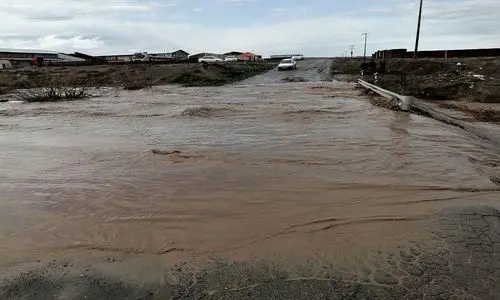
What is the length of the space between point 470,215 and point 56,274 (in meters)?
5.34

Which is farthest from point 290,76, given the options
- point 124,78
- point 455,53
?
point 455,53

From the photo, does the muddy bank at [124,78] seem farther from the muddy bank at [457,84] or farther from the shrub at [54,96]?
the muddy bank at [457,84]

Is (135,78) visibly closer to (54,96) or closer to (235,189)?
(54,96)

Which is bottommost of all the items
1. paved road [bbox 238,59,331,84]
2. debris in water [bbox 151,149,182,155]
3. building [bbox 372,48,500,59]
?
debris in water [bbox 151,149,182,155]

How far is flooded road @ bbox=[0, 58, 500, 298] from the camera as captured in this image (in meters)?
5.71

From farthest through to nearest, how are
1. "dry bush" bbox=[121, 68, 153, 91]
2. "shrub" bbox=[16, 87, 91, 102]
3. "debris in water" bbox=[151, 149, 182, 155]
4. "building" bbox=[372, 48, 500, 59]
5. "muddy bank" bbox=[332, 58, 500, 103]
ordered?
"building" bbox=[372, 48, 500, 59] < "dry bush" bbox=[121, 68, 153, 91] < "shrub" bbox=[16, 87, 91, 102] < "muddy bank" bbox=[332, 58, 500, 103] < "debris in water" bbox=[151, 149, 182, 155]

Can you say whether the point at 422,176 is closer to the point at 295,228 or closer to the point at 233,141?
the point at 295,228

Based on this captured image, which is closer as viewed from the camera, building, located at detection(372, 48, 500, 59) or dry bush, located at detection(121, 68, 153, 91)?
dry bush, located at detection(121, 68, 153, 91)

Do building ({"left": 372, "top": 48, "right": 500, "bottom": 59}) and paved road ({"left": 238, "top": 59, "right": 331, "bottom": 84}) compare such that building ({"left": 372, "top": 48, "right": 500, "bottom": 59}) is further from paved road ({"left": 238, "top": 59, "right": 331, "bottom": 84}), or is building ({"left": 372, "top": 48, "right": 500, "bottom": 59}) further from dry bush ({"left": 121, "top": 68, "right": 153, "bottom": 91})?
dry bush ({"left": 121, "top": 68, "right": 153, "bottom": 91})

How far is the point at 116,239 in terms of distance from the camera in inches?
233

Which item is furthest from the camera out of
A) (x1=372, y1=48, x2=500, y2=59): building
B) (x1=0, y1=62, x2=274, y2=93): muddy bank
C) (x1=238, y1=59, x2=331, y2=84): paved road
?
(x1=372, y1=48, x2=500, y2=59): building

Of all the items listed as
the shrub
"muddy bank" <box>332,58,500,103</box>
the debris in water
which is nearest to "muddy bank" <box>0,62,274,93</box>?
the shrub

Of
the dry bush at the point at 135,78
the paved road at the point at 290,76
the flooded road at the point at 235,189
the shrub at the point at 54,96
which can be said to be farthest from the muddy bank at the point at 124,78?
the flooded road at the point at 235,189

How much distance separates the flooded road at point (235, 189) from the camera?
18.7 ft
